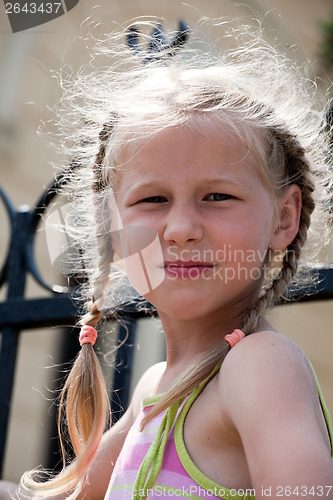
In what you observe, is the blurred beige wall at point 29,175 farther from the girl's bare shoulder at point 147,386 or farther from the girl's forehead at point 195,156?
the girl's forehead at point 195,156

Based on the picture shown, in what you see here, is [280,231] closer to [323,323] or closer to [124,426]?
[124,426]

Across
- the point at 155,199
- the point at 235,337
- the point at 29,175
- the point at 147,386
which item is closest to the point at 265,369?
the point at 235,337

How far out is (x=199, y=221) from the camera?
1421 millimetres

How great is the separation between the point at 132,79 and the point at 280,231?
538 millimetres

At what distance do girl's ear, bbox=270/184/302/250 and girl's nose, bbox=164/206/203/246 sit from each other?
0.74ft

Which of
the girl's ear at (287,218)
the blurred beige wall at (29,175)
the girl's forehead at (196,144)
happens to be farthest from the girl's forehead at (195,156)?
the blurred beige wall at (29,175)

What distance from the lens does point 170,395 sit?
1.38m

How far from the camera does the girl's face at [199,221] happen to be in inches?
56.1

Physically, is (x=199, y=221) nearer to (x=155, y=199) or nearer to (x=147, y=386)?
(x=155, y=199)

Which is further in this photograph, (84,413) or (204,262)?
(84,413)

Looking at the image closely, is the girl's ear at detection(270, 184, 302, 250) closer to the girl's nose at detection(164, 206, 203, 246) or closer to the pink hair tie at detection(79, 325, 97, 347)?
the girl's nose at detection(164, 206, 203, 246)

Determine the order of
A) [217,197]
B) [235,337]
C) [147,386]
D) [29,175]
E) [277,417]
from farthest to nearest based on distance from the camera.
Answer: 1. [29,175]
2. [147,386]
3. [217,197]
4. [235,337]
5. [277,417]

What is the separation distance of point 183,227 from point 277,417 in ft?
1.46

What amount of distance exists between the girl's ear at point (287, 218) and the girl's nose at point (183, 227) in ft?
0.74
